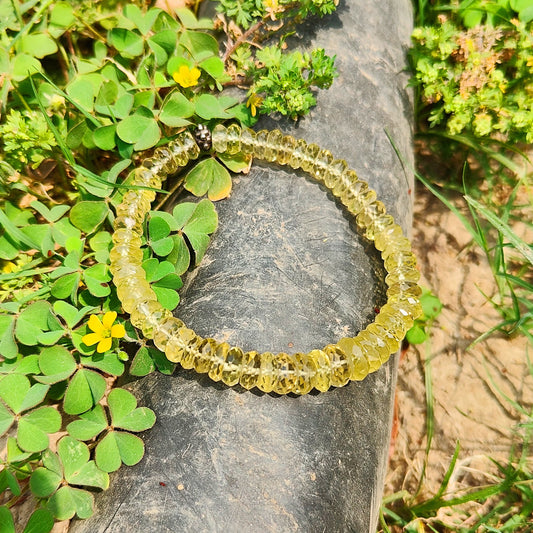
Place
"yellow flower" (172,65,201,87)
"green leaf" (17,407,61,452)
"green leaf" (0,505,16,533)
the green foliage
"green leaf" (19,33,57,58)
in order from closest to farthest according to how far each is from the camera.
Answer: "green leaf" (0,505,16,533) < "green leaf" (17,407,61,452) < "yellow flower" (172,65,201,87) < "green leaf" (19,33,57,58) < the green foliage

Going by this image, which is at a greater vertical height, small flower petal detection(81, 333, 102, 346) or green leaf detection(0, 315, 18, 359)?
small flower petal detection(81, 333, 102, 346)

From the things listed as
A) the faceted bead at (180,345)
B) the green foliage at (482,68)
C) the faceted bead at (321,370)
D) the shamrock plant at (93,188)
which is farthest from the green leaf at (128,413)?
the green foliage at (482,68)

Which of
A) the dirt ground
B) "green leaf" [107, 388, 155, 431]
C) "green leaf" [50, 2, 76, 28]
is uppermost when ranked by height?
"green leaf" [50, 2, 76, 28]

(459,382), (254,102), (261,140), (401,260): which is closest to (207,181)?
(261,140)

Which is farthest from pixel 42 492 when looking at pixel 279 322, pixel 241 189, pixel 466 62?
pixel 466 62

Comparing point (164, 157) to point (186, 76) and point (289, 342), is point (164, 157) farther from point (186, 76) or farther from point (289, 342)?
point (289, 342)

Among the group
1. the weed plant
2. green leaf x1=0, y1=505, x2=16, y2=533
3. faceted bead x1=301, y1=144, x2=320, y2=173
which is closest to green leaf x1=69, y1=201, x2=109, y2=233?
faceted bead x1=301, y1=144, x2=320, y2=173

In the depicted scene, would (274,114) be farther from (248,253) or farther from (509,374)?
(509,374)

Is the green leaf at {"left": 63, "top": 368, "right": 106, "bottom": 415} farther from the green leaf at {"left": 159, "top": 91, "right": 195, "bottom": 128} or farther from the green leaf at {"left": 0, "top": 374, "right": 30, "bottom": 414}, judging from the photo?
the green leaf at {"left": 159, "top": 91, "right": 195, "bottom": 128}

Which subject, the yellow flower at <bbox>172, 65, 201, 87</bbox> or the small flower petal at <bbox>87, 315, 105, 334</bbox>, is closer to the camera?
the small flower petal at <bbox>87, 315, 105, 334</bbox>
